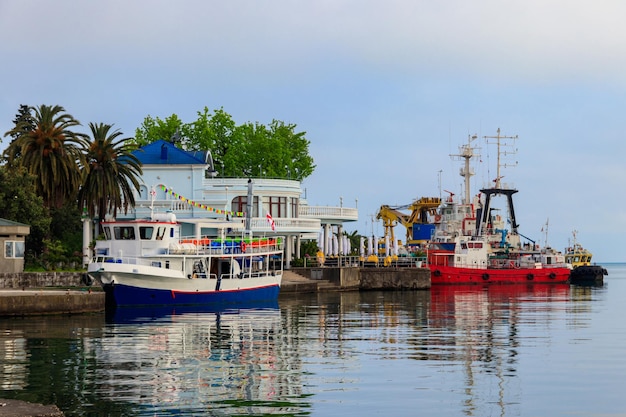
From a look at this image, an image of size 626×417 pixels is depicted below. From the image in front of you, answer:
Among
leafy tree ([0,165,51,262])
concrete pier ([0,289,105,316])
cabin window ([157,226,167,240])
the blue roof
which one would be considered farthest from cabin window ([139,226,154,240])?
the blue roof

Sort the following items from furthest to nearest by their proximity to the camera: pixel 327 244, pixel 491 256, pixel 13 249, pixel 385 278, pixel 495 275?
pixel 491 256 < pixel 495 275 < pixel 327 244 < pixel 385 278 < pixel 13 249

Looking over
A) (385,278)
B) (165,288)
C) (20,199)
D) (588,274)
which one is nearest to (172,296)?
(165,288)

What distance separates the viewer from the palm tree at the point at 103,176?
239 feet

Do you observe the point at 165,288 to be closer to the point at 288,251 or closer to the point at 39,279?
the point at 39,279

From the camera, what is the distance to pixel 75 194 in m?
70.9

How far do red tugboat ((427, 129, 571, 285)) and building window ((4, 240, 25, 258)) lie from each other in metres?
49.2

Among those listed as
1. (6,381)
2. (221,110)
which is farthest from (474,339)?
(221,110)

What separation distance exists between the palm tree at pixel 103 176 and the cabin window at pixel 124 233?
40.1ft

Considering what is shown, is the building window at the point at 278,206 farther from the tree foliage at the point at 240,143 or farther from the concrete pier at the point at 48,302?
the concrete pier at the point at 48,302

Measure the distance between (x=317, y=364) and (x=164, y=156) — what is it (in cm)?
5514

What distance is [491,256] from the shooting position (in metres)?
109

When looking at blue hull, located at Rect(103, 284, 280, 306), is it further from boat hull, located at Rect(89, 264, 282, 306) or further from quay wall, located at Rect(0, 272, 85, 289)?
quay wall, located at Rect(0, 272, 85, 289)

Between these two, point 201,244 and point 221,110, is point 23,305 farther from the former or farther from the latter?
point 221,110

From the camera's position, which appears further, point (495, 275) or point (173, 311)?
point (495, 275)
